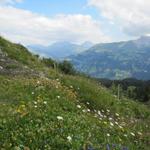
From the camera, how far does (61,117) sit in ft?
39.0

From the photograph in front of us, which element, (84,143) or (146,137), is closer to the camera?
(84,143)

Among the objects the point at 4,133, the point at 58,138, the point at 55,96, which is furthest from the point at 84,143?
the point at 55,96

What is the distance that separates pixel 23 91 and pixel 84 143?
8207mm

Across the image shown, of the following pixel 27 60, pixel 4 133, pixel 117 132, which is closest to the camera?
pixel 4 133

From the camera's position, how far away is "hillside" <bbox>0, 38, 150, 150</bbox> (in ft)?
32.1

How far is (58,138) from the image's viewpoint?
9.84 m

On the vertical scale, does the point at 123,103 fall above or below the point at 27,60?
below

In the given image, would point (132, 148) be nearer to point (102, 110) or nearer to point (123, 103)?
point (102, 110)

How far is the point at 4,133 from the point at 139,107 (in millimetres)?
15909

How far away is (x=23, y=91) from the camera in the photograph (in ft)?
58.6

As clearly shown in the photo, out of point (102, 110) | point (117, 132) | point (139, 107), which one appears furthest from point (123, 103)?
point (117, 132)

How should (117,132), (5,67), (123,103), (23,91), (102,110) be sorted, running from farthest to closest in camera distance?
(5,67) → (123,103) → (102,110) → (23,91) → (117,132)

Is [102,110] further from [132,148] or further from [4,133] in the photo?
[4,133]

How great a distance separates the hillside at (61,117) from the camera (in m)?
9.78
